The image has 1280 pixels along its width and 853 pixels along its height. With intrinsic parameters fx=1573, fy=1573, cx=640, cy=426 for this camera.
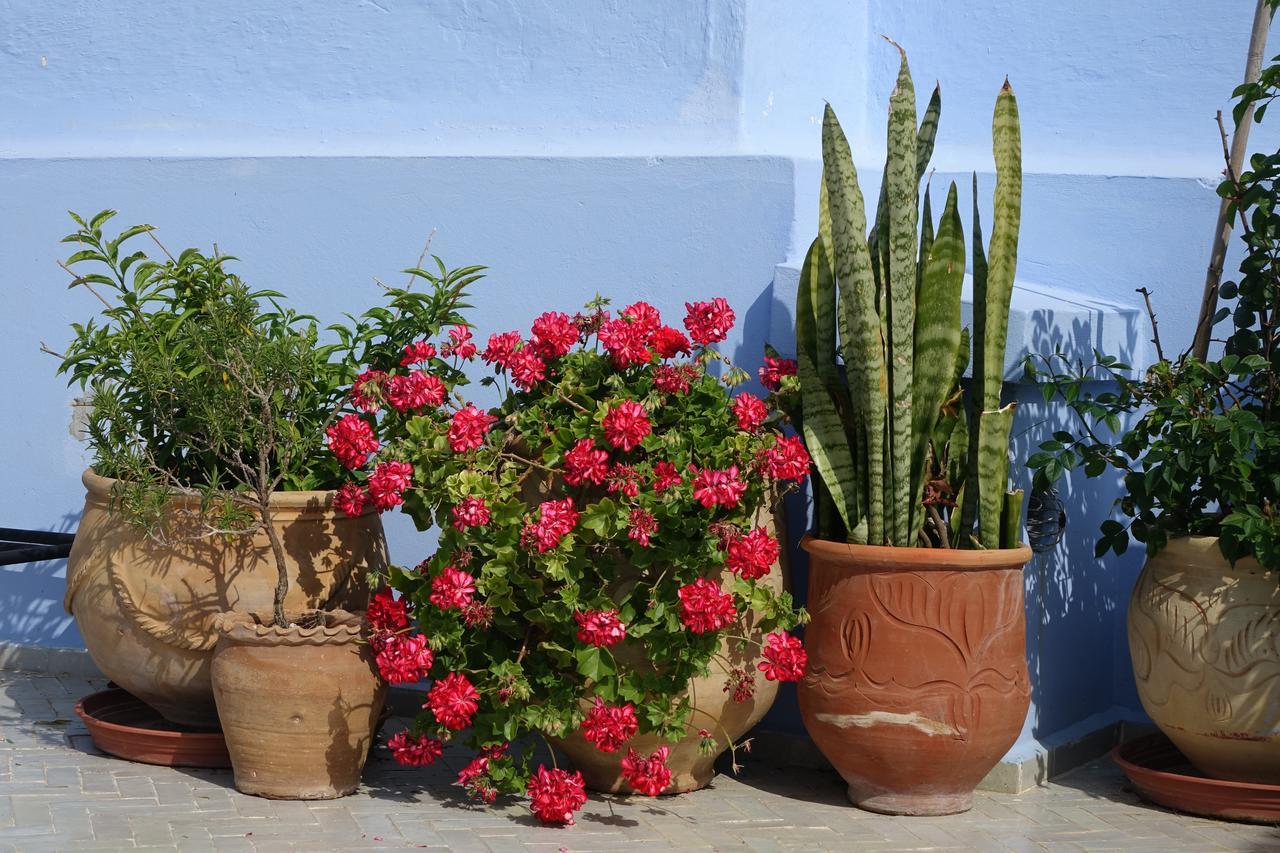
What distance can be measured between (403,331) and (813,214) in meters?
1.33

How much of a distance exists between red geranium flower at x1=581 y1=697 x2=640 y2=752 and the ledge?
1.35m

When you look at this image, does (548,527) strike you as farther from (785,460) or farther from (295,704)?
(295,704)

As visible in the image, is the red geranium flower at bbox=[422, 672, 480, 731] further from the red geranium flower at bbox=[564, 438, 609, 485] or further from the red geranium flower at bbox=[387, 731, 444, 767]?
the red geranium flower at bbox=[564, 438, 609, 485]

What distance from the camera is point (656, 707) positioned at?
4.20m

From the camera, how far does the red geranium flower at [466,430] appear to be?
4211 millimetres

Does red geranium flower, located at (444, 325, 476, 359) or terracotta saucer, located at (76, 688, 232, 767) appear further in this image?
terracotta saucer, located at (76, 688, 232, 767)

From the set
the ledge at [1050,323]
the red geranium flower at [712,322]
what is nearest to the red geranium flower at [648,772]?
the red geranium flower at [712,322]

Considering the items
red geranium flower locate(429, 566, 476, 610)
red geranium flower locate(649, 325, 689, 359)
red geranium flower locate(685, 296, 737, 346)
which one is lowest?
red geranium flower locate(429, 566, 476, 610)

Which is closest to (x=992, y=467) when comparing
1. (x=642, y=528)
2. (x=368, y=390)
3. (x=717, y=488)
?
(x=717, y=488)

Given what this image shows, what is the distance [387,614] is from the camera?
426 centimetres

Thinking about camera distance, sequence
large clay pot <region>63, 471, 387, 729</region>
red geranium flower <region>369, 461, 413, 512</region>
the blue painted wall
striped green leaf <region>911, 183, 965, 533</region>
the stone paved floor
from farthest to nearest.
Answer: the blue painted wall < large clay pot <region>63, 471, 387, 729</region> < striped green leaf <region>911, 183, 965, 533</region> < red geranium flower <region>369, 461, 413, 512</region> < the stone paved floor

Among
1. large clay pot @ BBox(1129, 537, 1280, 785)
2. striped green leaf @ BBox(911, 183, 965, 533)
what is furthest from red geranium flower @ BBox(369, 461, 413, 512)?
large clay pot @ BBox(1129, 537, 1280, 785)

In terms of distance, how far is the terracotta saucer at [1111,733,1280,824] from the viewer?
14.3ft

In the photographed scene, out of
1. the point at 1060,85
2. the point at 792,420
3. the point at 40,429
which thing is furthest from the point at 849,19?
the point at 40,429
